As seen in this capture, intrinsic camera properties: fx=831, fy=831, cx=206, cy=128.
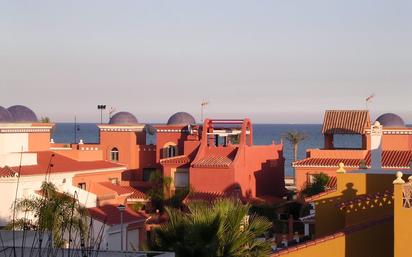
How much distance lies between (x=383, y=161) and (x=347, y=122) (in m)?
8.83

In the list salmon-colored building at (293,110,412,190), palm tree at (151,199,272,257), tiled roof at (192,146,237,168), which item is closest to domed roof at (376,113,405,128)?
salmon-colored building at (293,110,412,190)

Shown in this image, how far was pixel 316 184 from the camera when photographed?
44.4 meters

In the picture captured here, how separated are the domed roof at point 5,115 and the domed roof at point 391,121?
2115cm

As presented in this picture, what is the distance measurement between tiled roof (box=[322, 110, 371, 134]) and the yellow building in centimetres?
2750

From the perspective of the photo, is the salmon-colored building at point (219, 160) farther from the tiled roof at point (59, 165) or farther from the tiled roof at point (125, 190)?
the tiled roof at point (59, 165)

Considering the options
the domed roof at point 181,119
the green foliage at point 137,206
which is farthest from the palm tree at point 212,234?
the domed roof at point 181,119

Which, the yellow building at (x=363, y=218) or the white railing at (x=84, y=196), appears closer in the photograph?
the yellow building at (x=363, y=218)

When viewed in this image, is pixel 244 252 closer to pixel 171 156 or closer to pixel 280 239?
pixel 280 239

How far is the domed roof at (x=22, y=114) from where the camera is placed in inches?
1822

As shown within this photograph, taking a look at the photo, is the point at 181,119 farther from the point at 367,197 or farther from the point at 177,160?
the point at 367,197

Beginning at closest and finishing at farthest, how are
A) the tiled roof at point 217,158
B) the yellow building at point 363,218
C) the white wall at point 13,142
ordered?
the yellow building at point 363,218, the tiled roof at point 217,158, the white wall at point 13,142

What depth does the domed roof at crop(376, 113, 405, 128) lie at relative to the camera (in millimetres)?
49081

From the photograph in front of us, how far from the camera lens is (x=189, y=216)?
1612 centimetres

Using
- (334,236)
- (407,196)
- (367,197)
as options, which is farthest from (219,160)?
(407,196)
